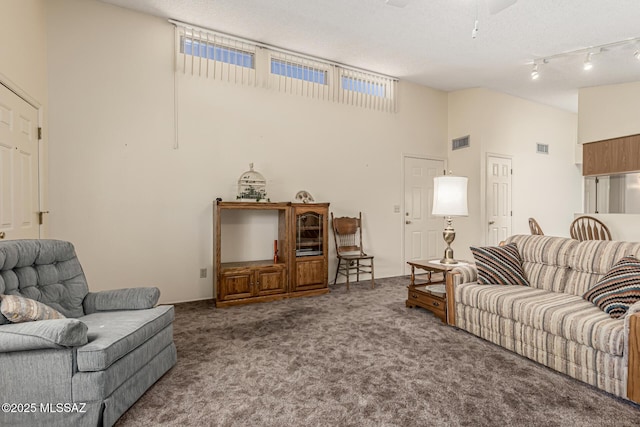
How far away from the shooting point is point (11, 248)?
182cm

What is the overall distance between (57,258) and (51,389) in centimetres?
97

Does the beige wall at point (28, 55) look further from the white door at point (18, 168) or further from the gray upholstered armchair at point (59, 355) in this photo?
the gray upholstered armchair at point (59, 355)

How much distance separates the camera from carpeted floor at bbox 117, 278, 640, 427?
1.66 m

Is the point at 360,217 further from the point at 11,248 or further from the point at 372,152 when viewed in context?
the point at 11,248

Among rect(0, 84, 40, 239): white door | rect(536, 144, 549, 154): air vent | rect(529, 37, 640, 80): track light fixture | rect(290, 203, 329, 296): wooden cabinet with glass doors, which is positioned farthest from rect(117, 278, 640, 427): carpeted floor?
rect(536, 144, 549, 154): air vent

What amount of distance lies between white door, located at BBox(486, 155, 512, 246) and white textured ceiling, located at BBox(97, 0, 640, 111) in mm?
1459

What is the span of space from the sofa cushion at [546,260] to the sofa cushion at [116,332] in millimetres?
3023

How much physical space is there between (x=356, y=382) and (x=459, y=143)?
504 centimetres

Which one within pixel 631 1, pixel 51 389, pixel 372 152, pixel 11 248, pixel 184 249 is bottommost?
pixel 51 389

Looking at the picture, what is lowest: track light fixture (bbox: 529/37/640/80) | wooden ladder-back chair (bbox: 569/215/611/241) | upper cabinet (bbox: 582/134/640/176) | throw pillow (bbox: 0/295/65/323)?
throw pillow (bbox: 0/295/65/323)

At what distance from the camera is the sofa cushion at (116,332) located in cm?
150

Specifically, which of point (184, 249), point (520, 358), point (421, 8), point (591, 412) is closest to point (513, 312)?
point (520, 358)

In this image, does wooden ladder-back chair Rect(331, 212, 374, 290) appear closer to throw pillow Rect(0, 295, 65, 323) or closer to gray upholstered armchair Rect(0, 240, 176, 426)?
gray upholstered armchair Rect(0, 240, 176, 426)

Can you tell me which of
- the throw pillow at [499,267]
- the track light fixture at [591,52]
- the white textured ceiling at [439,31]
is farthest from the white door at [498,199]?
the throw pillow at [499,267]
